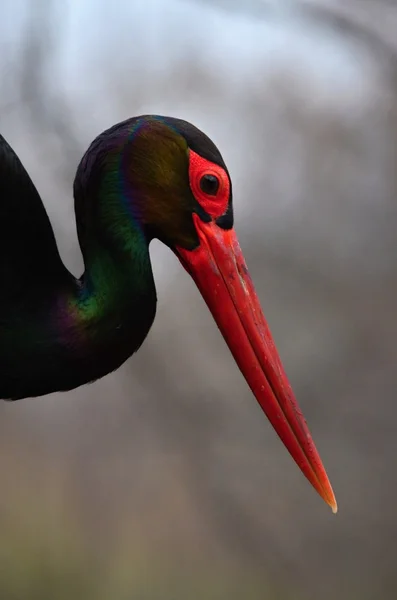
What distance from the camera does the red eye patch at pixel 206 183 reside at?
0.61 meters

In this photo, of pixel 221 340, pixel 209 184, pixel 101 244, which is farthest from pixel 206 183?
pixel 221 340

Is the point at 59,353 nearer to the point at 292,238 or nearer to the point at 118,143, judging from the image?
the point at 118,143

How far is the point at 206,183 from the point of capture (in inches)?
24.1

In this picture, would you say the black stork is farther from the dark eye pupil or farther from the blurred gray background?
the blurred gray background

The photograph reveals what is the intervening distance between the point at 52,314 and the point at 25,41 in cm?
80

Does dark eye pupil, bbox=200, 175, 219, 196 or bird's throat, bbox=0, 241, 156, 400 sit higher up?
dark eye pupil, bbox=200, 175, 219, 196

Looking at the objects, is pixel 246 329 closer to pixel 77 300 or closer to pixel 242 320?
pixel 242 320

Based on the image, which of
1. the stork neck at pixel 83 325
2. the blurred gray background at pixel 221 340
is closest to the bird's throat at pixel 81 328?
the stork neck at pixel 83 325

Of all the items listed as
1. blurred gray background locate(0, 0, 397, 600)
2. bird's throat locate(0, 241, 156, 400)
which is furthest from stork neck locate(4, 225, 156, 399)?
blurred gray background locate(0, 0, 397, 600)

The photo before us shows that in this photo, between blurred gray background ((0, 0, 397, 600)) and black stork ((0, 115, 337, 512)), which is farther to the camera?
blurred gray background ((0, 0, 397, 600))

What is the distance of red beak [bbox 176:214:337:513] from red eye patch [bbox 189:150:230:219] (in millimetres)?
26

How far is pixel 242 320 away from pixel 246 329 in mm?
12

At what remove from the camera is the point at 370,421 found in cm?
116

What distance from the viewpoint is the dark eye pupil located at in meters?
0.61
